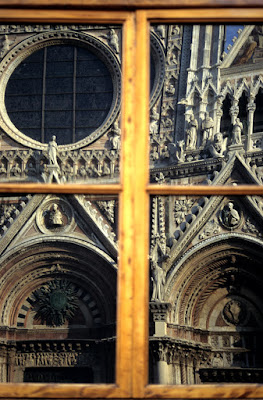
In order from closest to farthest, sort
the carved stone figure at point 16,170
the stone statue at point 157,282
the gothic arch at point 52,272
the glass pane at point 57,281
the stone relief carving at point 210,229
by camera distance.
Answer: the stone statue at point 157,282, the glass pane at point 57,281, the stone relief carving at point 210,229, the gothic arch at point 52,272, the carved stone figure at point 16,170

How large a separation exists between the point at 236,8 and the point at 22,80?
12.1 metres

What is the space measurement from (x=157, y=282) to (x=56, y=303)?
1650 millimetres

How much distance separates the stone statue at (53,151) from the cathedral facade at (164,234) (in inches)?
1.4

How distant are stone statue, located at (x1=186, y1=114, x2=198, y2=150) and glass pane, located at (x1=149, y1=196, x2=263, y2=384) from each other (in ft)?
2.96

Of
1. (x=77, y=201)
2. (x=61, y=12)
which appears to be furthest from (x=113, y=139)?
(x=61, y=12)

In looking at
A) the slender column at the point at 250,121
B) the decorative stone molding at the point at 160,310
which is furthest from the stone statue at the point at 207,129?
the decorative stone molding at the point at 160,310

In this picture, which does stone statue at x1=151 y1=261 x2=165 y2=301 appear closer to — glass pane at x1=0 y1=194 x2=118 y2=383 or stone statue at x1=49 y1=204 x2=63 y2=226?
glass pane at x1=0 y1=194 x2=118 y2=383

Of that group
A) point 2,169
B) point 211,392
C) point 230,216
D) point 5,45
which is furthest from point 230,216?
point 211,392

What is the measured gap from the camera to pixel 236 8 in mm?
3121

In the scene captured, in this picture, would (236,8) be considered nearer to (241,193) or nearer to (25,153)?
(241,193)

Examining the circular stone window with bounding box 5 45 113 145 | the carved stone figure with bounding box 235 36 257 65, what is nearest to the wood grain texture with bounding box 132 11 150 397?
the carved stone figure with bounding box 235 36 257 65

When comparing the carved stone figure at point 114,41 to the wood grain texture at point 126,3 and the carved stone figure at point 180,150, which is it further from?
the wood grain texture at point 126,3

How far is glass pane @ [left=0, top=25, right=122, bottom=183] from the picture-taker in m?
14.4

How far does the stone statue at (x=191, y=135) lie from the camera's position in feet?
44.3
